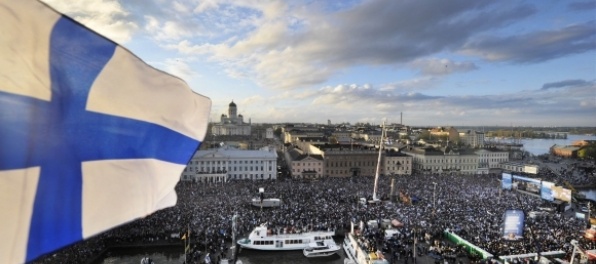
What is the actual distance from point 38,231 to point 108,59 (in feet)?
5.49

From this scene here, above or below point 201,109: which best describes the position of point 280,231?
below

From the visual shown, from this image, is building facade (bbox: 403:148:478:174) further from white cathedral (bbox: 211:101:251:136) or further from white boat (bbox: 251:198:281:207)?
white cathedral (bbox: 211:101:251:136)

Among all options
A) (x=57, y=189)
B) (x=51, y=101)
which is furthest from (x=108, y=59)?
(x=57, y=189)

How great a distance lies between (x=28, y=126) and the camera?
3.18 meters

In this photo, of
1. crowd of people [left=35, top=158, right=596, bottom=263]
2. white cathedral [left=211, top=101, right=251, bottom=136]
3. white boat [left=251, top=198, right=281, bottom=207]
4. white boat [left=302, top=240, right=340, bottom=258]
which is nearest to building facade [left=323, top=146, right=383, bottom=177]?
crowd of people [left=35, top=158, right=596, bottom=263]

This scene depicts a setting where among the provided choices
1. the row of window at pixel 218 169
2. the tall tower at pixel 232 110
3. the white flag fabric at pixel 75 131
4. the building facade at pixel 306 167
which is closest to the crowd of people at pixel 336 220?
the row of window at pixel 218 169

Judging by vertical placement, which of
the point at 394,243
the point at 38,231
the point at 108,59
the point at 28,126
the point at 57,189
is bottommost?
the point at 394,243

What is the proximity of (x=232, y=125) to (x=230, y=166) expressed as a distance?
11309cm

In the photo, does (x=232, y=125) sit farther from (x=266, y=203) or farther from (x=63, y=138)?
(x=63, y=138)

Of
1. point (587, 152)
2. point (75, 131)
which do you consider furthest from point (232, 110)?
point (75, 131)

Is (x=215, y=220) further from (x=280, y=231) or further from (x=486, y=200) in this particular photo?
(x=486, y=200)

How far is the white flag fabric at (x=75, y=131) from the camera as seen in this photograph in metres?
3.08

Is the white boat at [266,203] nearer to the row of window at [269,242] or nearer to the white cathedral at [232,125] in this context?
the row of window at [269,242]

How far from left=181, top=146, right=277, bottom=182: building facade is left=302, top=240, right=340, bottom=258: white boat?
37.7 metres
